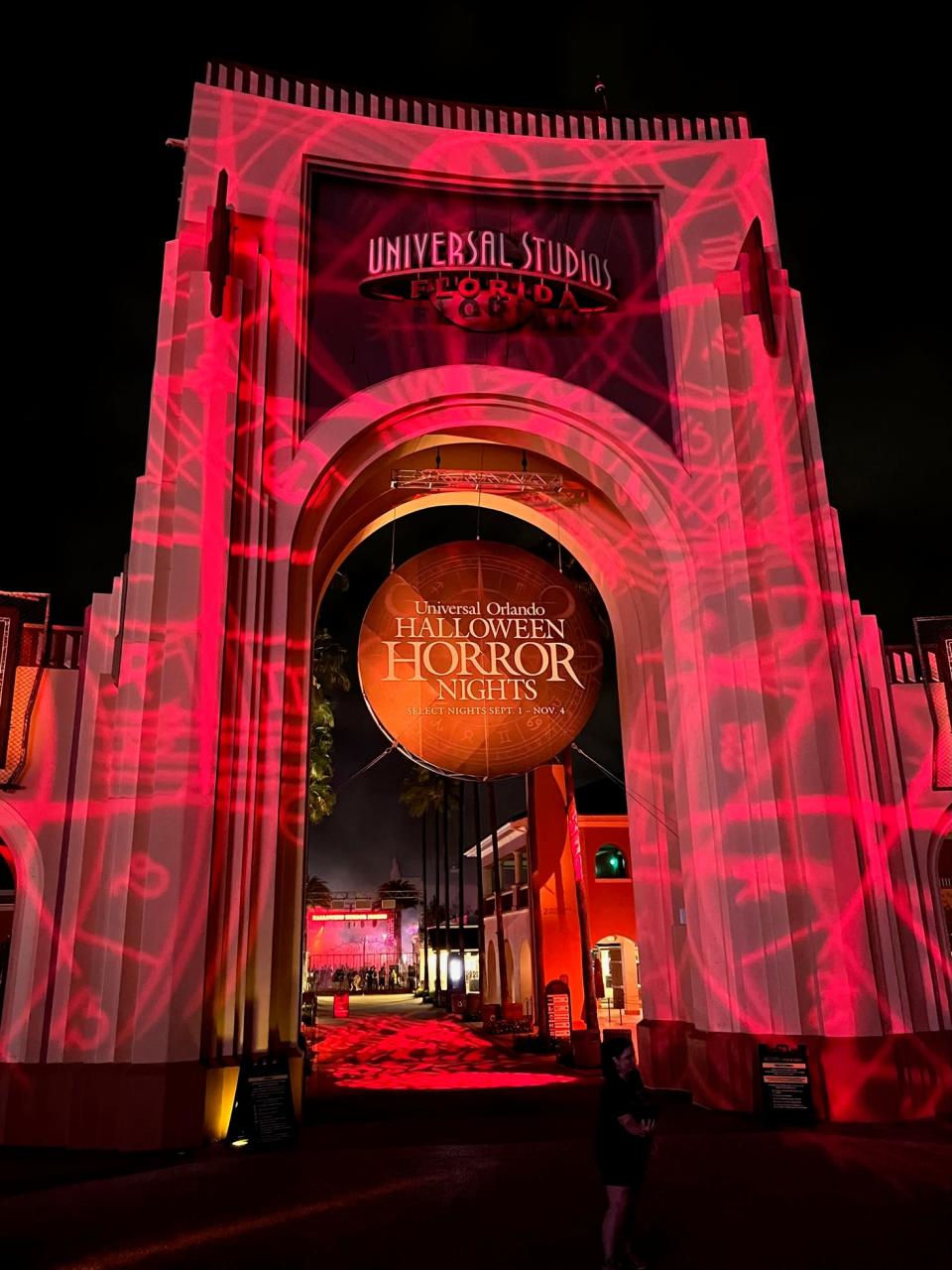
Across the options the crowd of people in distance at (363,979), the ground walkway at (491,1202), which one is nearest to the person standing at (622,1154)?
the ground walkway at (491,1202)

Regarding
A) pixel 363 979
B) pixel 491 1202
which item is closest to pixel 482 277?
pixel 491 1202

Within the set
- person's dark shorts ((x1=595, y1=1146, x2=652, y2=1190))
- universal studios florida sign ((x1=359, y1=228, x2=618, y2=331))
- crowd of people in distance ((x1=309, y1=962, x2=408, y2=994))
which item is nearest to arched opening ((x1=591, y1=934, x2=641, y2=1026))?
universal studios florida sign ((x1=359, y1=228, x2=618, y2=331))

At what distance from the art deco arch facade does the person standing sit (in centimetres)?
508

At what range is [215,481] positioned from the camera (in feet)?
35.3

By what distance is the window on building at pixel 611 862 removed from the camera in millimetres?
30578

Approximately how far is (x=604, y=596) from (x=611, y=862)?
18.6m

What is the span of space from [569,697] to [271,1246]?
24.6ft

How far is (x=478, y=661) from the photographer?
12.2 m

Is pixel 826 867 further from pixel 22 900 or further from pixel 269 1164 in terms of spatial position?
pixel 22 900

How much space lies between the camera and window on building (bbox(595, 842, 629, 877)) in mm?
30578

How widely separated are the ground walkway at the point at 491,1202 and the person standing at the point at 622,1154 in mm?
390

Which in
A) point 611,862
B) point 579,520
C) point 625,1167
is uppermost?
point 579,520

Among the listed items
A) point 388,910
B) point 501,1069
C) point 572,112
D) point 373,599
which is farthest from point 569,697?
point 388,910

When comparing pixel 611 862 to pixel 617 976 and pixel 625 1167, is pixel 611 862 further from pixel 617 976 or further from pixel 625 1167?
pixel 625 1167
